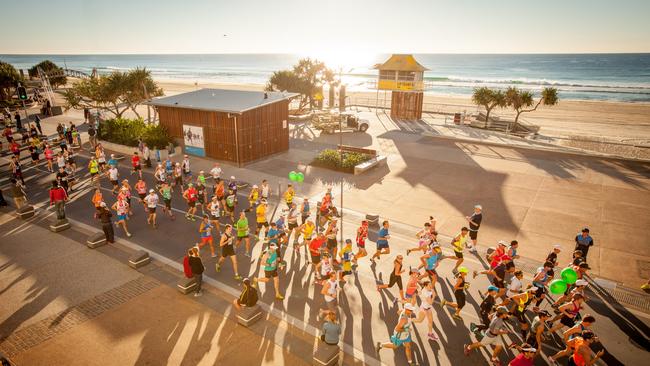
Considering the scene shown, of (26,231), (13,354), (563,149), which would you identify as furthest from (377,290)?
(563,149)

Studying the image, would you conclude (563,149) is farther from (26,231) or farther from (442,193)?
(26,231)

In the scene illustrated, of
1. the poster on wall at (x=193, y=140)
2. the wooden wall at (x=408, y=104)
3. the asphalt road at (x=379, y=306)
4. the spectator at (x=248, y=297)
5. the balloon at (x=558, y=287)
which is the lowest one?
the asphalt road at (x=379, y=306)

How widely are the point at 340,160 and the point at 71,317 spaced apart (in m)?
16.3

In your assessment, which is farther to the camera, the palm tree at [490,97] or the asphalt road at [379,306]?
the palm tree at [490,97]

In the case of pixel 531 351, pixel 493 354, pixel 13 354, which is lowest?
pixel 13 354

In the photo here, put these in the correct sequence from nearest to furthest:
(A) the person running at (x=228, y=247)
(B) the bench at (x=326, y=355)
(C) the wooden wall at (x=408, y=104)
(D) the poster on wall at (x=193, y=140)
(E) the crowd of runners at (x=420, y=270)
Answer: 1. (B) the bench at (x=326, y=355)
2. (E) the crowd of runners at (x=420, y=270)
3. (A) the person running at (x=228, y=247)
4. (D) the poster on wall at (x=193, y=140)
5. (C) the wooden wall at (x=408, y=104)

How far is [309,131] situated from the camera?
36.2 meters

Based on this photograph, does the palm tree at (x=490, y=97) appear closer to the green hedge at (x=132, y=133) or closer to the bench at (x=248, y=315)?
the green hedge at (x=132, y=133)

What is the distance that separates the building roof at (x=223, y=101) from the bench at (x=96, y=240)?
11076 mm

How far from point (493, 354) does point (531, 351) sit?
1273mm

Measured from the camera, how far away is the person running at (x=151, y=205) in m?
15.0

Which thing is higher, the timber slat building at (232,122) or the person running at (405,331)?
the timber slat building at (232,122)

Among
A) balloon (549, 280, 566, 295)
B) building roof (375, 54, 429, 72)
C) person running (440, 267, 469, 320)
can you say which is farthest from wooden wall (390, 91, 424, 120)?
person running (440, 267, 469, 320)

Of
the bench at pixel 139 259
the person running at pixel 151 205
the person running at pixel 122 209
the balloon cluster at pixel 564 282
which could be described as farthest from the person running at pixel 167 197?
the balloon cluster at pixel 564 282
